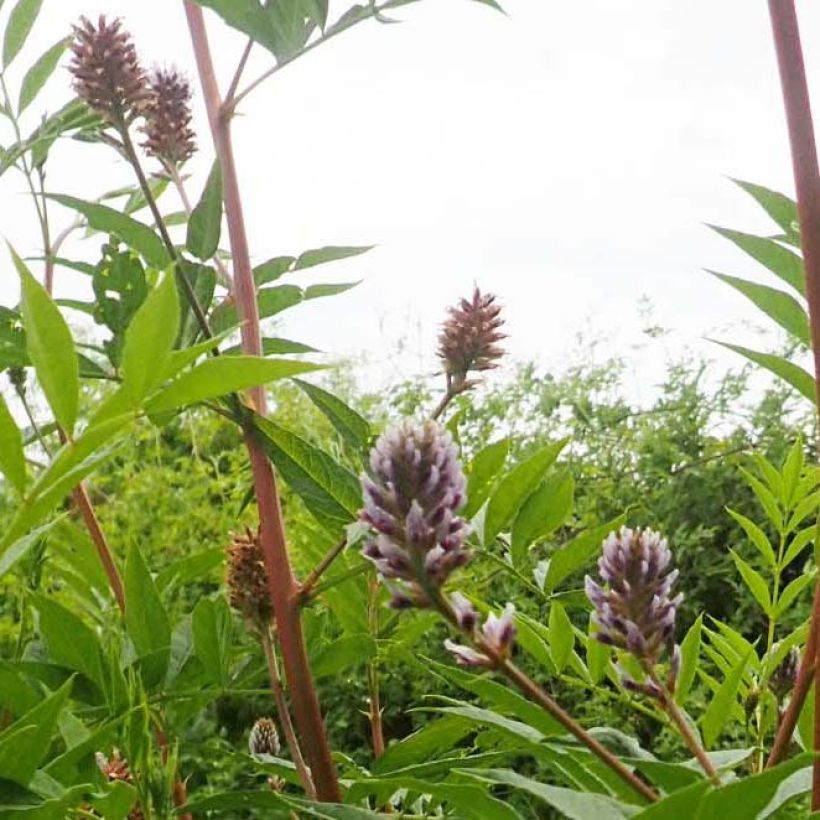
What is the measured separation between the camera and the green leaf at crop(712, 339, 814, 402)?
0.39 meters

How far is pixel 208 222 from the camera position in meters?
0.52

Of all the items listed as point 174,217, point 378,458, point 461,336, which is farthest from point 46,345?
point 174,217

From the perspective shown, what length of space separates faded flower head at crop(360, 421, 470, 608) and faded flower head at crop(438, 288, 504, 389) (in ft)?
0.65

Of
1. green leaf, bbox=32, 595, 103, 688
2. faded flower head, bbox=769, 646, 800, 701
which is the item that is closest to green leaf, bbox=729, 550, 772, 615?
faded flower head, bbox=769, 646, 800, 701

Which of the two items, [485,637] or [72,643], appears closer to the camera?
[485,637]

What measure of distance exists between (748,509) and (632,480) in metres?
0.23

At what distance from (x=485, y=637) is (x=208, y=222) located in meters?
0.27

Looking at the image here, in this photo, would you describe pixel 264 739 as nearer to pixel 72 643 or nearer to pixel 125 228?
pixel 72 643

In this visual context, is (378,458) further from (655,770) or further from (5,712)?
(5,712)

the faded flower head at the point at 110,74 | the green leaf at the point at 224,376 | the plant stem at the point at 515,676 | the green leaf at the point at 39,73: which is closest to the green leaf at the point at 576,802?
the plant stem at the point at 515,676

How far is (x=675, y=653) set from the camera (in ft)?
1.14

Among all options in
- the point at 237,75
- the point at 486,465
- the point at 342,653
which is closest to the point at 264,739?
the point at 342,653

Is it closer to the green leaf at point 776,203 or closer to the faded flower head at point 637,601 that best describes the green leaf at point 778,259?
the green leaf at point 776,203

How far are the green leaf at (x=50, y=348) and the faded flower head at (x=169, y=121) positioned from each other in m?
0.22
